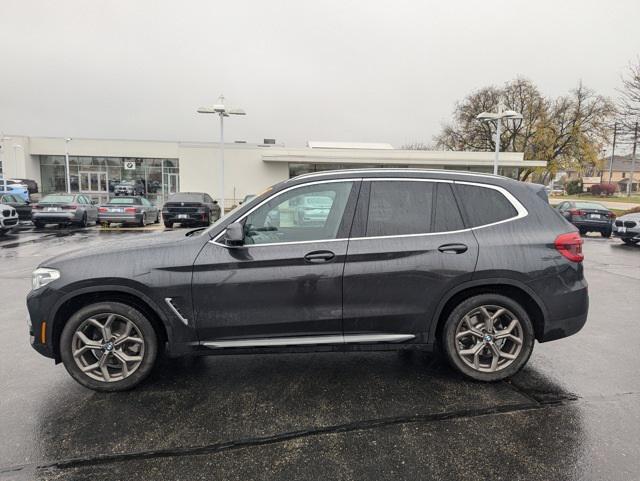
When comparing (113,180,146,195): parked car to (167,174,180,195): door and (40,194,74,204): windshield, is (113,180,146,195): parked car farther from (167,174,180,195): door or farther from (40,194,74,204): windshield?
(40,194,74,204): windshield

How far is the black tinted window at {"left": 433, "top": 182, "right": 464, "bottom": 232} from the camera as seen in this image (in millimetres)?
3682

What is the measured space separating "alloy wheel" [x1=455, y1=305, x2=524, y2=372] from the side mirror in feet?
6.60

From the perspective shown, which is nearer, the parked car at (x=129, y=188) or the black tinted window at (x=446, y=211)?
the black tinted window at (x=446, y=211)

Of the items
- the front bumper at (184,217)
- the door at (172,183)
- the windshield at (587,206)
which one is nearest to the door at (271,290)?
the front bumper at (184,217)

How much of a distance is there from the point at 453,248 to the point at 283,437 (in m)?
2.00

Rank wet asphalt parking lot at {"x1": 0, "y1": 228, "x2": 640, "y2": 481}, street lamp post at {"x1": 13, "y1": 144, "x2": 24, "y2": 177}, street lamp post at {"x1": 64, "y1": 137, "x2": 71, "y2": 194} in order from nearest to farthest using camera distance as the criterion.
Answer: wet asphalt parking lot at {"x1": 0, "y1": 228, "x2": 640, "y2": 481} < street lamp post at {"x1": 64, "y1": 137, "x2": 71, "y2": 194} < street lamp post at {"x1": 13, "y1": 144, "x2": 24, "y2": 177}

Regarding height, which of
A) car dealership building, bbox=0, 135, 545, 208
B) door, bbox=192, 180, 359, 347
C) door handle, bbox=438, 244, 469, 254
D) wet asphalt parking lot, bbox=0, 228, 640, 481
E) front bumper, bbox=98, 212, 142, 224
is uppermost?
car dealership building, bbox=0, 135, 545, 208

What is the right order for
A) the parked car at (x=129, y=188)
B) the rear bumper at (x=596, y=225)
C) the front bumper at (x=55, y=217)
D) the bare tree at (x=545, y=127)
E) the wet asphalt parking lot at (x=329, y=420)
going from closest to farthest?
1. the wet asphalt parking lot at (x=329, y=420)
2. the front bumper at (x=55, y=217)
3. the rear bumper at (x=596, y=225)
4. the parked car at (x=129, y=188)
5. the bare tree at (x=545, y=127)

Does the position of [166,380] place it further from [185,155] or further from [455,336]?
[185,155]

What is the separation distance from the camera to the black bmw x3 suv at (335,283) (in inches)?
136

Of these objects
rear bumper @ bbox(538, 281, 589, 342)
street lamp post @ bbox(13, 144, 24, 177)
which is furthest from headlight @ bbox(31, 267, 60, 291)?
street lamp post @ bbox(13, 144, 24, 177)

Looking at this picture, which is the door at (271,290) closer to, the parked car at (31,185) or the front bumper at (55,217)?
the front bumper at (55,217)

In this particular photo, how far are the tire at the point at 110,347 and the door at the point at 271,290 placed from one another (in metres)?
0.50

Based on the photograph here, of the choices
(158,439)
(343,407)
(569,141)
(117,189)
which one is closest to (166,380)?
(158,439)
